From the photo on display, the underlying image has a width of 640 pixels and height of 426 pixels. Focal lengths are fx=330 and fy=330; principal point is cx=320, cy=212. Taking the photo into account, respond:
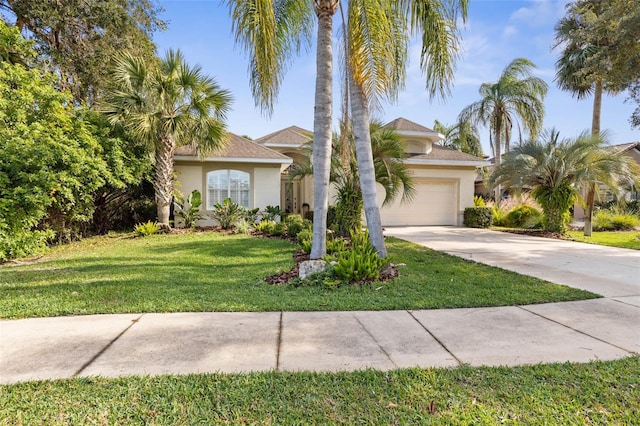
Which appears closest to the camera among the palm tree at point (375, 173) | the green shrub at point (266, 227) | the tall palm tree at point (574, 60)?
the palm tree at point (375, 173)

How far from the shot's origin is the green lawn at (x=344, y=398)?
2287 millimetres

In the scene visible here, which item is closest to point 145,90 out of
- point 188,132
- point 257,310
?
point 188,132

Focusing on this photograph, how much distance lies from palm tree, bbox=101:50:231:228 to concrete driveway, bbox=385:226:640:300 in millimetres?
8820

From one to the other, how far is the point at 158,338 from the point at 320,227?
3.67m

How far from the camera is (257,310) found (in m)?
4.43

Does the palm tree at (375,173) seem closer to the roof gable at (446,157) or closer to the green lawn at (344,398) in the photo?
the roof gable at (446,157)

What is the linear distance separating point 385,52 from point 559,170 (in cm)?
1027

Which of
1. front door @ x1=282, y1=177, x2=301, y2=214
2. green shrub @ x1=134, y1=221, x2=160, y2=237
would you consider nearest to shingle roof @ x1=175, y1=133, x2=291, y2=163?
green shrub @ x1=134, y1=221, x2=160, y2=237

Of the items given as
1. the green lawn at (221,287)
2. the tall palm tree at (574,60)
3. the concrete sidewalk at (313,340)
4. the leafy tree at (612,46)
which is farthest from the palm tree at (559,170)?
the concrete sidewalk at (313,340)

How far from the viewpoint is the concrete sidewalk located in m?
3.02

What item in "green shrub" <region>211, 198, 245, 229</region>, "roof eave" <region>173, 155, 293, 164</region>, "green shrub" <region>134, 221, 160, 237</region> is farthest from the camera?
"roof eave" <region>173, 155, 293, 164</region>

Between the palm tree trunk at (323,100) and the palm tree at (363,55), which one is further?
the palm tree trunk at (323,100)

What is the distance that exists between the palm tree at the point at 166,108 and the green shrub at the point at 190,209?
90cm

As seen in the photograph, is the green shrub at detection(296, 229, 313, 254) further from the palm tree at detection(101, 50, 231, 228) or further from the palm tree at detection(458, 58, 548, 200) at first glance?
the palm tree at detection(458, 58, 548, 200)
